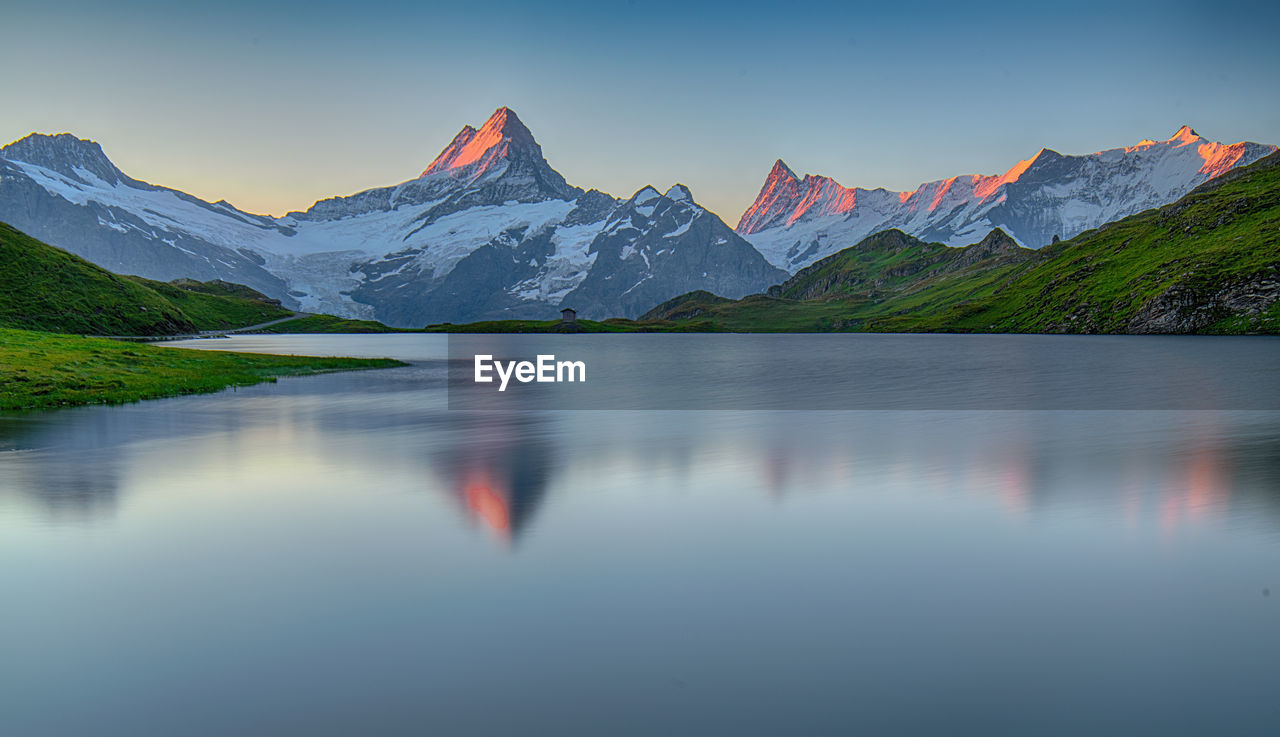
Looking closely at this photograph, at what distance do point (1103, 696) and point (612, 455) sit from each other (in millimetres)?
24269

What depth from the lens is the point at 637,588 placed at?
626 inches

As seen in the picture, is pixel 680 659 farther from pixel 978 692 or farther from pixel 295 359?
pixel 295 359

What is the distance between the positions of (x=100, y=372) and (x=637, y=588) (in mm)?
→ 60804

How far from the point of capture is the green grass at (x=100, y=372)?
50531 millimetres

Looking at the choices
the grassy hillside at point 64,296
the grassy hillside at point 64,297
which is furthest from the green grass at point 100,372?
the grassy hillside at point 64,297

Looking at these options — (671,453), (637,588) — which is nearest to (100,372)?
(671,453)

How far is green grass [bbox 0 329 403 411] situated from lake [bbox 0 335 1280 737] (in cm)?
1687

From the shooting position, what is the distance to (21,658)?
491 inches

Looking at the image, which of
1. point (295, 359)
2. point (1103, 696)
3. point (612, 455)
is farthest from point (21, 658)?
point (295, 359)

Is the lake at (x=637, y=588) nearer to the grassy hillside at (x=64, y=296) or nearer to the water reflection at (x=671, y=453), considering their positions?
the water reflection at (x=671, y=453)

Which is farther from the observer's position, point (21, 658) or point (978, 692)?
point (21, 658)

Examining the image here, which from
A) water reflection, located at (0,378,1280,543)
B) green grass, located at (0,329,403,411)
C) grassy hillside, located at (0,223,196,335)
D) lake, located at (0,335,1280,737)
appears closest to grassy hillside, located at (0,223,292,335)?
grassy hillside, located at (0,223,196,335)

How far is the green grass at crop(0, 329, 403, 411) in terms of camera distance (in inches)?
1989

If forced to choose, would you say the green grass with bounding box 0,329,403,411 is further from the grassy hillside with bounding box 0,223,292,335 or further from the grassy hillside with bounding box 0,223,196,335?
the grassy hillside with bounding box 0,223,292,335
